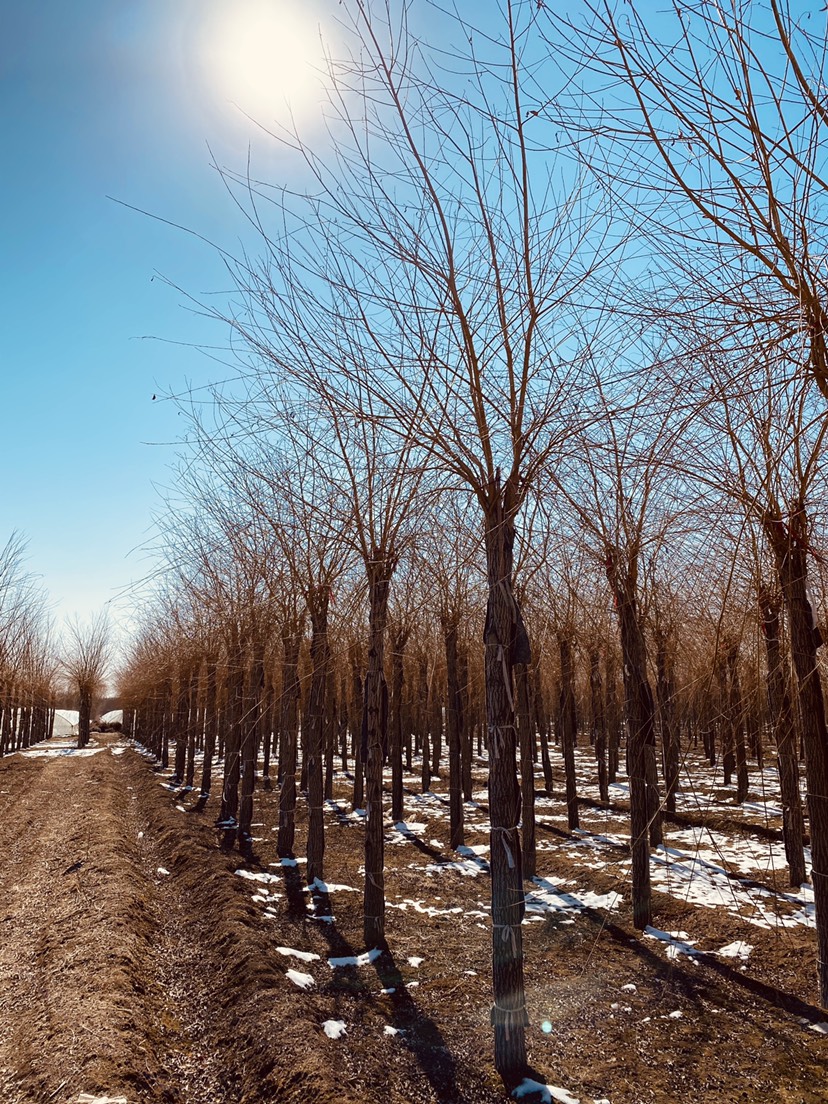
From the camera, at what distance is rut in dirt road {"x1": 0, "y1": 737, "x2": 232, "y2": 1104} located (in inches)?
152

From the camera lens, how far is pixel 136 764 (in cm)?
2358

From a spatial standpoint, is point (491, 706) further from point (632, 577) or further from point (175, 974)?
point (175, 974)

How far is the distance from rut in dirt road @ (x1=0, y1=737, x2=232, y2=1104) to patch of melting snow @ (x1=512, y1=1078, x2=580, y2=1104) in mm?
1706

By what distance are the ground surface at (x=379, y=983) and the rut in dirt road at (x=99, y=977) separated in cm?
2

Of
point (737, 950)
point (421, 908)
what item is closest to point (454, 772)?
point (421, 908)

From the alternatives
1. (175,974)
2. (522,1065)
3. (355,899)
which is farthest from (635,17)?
(355,899)

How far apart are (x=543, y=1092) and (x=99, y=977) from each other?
3335 millimetres

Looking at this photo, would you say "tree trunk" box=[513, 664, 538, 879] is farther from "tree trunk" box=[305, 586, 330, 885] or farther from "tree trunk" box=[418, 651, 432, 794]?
"tree trunk" box=[418, 651, 432, 794]

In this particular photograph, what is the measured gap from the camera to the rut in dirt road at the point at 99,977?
386 centimetres

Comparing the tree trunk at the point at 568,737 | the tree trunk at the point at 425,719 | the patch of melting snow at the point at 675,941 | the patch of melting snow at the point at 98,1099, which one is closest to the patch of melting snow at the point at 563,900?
the patch of melting snow at the point at 675,941

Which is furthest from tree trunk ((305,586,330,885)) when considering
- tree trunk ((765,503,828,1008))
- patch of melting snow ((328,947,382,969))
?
tree trunk ((765,503,828,1008))

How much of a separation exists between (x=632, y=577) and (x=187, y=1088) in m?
5.36

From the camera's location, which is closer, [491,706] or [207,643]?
[491,706]

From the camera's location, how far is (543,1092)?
12.2 feet
